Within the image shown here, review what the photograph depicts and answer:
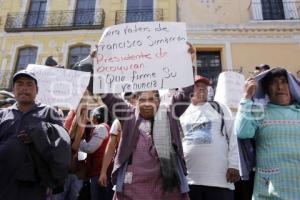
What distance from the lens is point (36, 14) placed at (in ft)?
49.4

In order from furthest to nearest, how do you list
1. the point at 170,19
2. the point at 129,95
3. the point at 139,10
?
the point at 139,10
the point at 170,19
the point at 129,95

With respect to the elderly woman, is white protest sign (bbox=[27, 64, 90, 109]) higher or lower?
higher

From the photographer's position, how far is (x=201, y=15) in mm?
14422

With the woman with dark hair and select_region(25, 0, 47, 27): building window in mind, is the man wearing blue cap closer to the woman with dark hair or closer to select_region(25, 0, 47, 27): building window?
the woman with dark hair

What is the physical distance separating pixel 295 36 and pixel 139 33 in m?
11.7

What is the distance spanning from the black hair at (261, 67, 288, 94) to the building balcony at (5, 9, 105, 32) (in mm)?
11808

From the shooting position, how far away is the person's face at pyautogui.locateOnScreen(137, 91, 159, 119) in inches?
120

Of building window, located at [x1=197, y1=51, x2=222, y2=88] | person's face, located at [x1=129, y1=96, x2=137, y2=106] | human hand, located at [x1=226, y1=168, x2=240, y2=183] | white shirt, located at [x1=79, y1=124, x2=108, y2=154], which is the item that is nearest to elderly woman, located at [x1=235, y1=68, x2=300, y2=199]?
human hand, located at [x1=226, y1=168, x2=240, y2=183]

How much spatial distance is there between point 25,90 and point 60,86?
3.68 ft

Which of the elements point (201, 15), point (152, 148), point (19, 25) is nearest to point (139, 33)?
point (152, 148)

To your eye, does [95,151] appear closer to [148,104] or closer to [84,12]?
[148,104]

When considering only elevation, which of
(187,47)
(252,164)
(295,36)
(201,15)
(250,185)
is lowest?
(250,185)

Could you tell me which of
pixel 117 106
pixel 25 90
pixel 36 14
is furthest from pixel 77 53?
pixel 117 106

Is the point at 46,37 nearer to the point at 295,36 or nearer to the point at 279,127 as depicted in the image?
the point at 295,36
